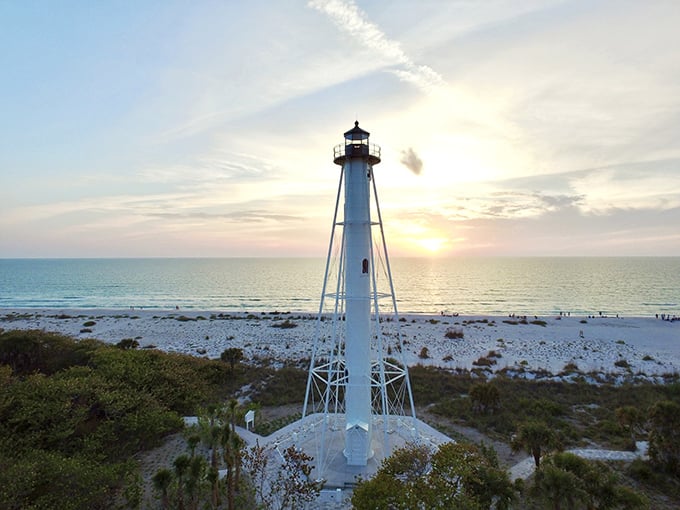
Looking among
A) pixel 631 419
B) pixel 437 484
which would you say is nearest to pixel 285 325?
pixel 631 419

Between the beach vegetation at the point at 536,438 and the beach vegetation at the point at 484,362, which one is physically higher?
the beach vegetation at the point at 536,438

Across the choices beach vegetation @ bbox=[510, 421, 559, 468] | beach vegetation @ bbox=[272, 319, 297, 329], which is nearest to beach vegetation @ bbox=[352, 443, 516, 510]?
beach vegetation @ bbox=[510, 421, 559, 468]

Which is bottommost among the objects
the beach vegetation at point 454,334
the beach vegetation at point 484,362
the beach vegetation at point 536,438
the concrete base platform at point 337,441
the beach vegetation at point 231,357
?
the beach vegetation at point 484,362

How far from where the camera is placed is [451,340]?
40594 millimetres

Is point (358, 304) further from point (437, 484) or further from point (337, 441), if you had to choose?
point (437, 484)

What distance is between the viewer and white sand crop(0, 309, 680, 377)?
32.3 metres

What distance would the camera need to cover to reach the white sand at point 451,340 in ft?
106

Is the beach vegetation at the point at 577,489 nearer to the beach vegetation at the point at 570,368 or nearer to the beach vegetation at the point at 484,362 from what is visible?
the beach vegetation at the point at 570,368

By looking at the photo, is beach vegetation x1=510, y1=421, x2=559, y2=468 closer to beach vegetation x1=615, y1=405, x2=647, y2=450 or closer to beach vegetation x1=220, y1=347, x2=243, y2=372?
beach vegetation x1=615, y1=405, x2=647, y2=450

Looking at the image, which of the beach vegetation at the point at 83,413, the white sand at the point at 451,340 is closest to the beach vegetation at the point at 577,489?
the beach vegetation at the point at 83,413

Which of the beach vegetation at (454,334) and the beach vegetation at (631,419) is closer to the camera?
the beach vegetation at (631,419)

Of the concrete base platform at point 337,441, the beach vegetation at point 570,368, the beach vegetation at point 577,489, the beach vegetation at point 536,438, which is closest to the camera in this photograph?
the beach vegetation at point 577,489

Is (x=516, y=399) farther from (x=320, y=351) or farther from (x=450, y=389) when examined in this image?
(x=320, y=351)

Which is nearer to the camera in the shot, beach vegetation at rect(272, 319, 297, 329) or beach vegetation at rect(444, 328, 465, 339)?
beach vegetation at rect(444, 328, 465, 339)
